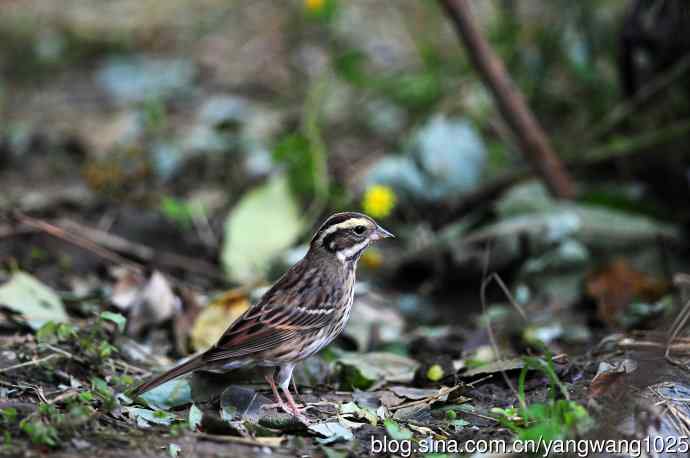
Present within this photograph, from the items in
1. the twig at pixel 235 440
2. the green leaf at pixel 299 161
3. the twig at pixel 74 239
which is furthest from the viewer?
the green leaf at pixel 299 161

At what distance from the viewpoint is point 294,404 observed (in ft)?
17.2

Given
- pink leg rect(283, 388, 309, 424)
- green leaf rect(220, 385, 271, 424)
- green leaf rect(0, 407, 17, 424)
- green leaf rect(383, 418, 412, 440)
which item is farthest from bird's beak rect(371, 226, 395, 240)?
green leaf rect(0, 407, 17, 424)

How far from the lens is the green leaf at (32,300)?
6.02 metres

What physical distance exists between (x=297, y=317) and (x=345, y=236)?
2.36ft

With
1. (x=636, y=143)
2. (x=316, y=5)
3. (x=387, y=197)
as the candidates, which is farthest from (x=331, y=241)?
(x=316, y=5)

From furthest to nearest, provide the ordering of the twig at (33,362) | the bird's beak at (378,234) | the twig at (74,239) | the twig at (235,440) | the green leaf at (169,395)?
the twig at (74,239), the bird's beak at (378,234), the green leaf at (169,395), the twig at (33,362), the twig at (235,440)

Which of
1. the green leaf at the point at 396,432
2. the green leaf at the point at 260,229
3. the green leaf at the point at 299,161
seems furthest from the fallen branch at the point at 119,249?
the green leaf at the point at 396,432

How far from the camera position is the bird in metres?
5.32

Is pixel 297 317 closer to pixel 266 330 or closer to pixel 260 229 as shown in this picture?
pixel 266 330

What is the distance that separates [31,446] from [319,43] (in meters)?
8.74

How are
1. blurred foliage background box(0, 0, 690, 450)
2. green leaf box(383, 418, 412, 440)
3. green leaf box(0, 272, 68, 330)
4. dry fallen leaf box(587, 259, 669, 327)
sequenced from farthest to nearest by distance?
1. dry fallen leaf box(587, 259, 669, 327)
2. blurred foliage background box(0, 0, 690, 450)
3. green leaf box(0, 272, 68, 330)
4. green leaf box(383, 418, 412, 440)

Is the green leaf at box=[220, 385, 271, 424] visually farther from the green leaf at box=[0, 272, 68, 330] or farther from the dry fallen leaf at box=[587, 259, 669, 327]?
the dry fallen leaf at box=[587, 259, 669, 327]

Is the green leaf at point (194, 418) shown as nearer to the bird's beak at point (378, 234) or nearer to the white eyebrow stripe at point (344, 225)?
the white eyebrow stripe at point (344, 225)

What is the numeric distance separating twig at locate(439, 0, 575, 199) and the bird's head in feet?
7.52
